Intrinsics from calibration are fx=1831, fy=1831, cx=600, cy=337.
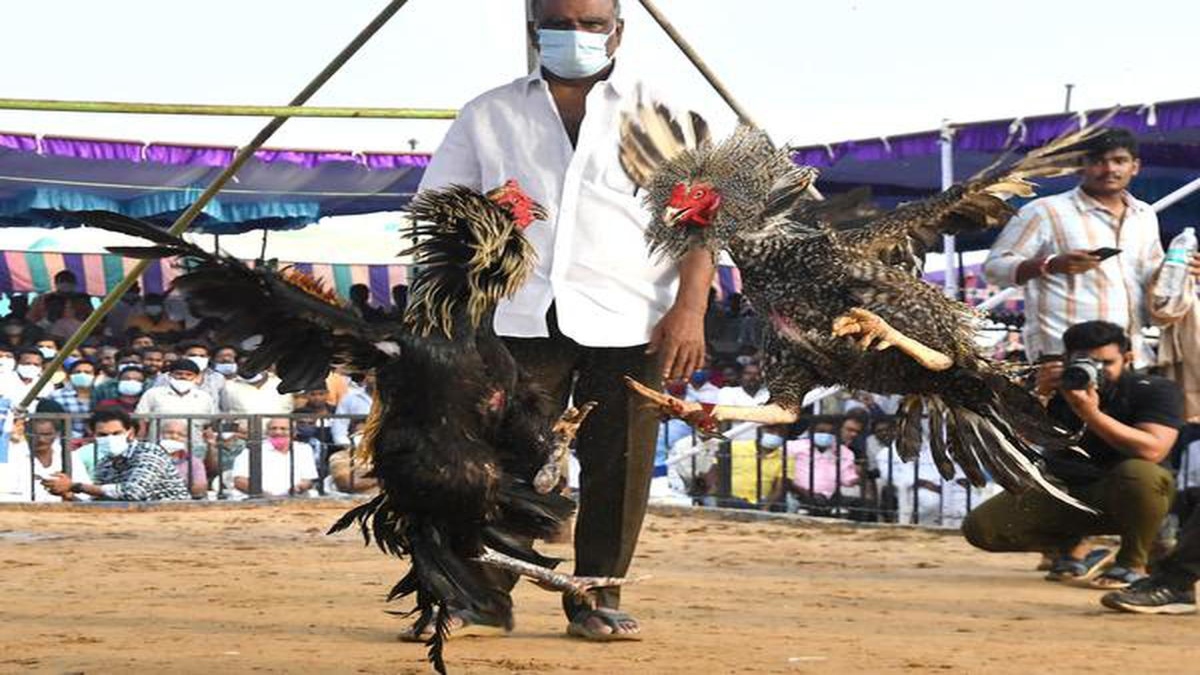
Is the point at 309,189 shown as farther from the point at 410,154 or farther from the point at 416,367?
the point at 416,367

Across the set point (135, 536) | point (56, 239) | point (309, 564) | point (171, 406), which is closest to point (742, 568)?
point (309, 564)

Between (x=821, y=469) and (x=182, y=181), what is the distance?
6994mm

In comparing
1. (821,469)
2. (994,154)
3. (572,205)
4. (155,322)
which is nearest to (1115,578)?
(572,205)

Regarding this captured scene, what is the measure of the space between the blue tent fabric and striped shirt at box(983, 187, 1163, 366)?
8.89 meters

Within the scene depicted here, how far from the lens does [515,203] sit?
16.8 ft

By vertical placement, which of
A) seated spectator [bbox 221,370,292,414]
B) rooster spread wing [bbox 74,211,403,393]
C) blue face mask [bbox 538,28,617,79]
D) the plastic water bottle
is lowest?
seated spectator [bbox 221,370,292,414]

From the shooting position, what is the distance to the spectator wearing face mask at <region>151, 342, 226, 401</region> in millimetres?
14031

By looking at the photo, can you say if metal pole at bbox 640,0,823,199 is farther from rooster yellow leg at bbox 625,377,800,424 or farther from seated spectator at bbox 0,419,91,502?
seated spectator at bbox 0,419,91,502

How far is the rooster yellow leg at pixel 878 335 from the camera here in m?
5.05

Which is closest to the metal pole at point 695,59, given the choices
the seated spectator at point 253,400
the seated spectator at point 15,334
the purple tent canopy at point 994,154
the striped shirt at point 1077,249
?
the striped shirt at point 1077,249

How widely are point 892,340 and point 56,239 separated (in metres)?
16.5

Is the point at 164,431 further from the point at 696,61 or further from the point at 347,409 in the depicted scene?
the point at 696,61

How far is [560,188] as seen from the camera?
5.61 m

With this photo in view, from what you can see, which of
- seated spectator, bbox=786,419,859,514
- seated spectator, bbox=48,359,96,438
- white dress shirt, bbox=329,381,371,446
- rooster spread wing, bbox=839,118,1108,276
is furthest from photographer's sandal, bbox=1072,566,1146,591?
seated spectator, bbox=48,359,96,438
